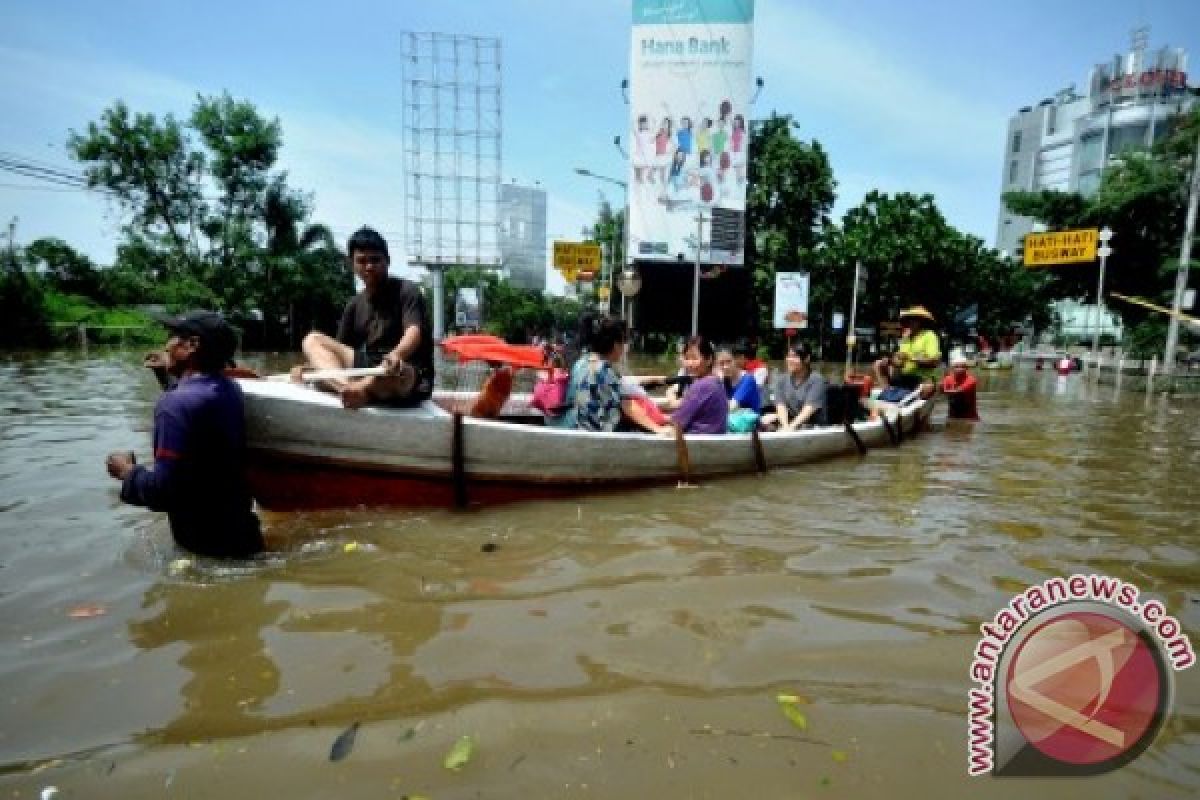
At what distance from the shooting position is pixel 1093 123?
177ft

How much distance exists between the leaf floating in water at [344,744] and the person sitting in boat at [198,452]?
1.48 m

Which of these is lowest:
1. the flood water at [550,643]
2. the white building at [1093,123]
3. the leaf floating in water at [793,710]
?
the flood water at [550,643]

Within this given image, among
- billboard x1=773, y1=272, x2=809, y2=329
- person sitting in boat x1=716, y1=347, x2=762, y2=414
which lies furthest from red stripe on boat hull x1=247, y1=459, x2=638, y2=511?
billboard x1=773, y1=272, x2=809, y2=329

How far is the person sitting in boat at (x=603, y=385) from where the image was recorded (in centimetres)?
488

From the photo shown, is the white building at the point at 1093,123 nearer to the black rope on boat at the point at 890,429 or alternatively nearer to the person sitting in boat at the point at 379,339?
the black rope on boat at the point at 890,429

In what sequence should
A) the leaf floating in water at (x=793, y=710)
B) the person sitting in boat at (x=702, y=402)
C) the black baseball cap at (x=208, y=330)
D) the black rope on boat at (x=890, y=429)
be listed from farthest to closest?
the black rope on boat at (x=890, y=429) < the person sitting in boat at (x=702, y=402) < the black baseball cap at (x=208, y=330) < the leaf floating in water at (x=793, y=710)

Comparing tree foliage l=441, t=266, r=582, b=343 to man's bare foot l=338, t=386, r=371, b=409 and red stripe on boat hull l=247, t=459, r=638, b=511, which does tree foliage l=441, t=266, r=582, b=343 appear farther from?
man's bare foot l=338, t=386, r=371, b=409

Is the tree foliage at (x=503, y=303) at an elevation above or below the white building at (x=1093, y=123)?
below

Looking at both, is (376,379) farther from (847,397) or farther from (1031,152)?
(1031,152)

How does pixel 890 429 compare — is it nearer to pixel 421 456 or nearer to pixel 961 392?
pixel 961 392

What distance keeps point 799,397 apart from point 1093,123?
210 feet

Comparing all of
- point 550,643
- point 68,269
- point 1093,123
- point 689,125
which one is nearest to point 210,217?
point 68,269

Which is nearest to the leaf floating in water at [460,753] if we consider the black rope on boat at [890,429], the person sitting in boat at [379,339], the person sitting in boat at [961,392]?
the person sitting in boat at [379,339]

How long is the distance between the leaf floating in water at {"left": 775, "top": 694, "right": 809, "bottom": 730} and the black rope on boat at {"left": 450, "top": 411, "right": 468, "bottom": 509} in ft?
8.41
